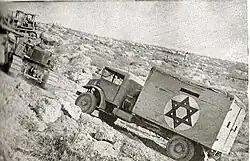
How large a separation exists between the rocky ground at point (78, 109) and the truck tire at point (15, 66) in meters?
0.02

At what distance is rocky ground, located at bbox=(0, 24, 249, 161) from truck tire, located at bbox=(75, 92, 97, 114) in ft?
0.04

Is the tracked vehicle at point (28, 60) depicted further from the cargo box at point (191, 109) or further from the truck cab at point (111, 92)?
the cargo box at point (191, 109)

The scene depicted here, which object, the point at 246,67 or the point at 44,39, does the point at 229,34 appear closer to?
the point at 246,67

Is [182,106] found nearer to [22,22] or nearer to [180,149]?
[180,149]

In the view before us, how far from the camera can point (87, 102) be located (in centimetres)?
104

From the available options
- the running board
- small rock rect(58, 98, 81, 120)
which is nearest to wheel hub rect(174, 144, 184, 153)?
the running board

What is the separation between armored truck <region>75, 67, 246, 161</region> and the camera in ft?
2.95

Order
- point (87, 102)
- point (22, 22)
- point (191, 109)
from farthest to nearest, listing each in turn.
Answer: point (22, 22) < point (87, 102) < point (191, 109)

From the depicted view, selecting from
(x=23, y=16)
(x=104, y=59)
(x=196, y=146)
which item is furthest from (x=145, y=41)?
(x=23, y=16)

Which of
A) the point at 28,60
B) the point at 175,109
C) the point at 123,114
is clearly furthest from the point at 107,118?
the point at 28,60

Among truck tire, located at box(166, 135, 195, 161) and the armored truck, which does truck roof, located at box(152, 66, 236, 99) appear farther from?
truck tire, located at box(166, 135, 195, 161)

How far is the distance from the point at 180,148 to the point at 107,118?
16cm

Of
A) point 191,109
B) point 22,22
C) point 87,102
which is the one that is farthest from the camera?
point 22,22

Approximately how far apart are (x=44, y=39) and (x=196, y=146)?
0.42 meters
